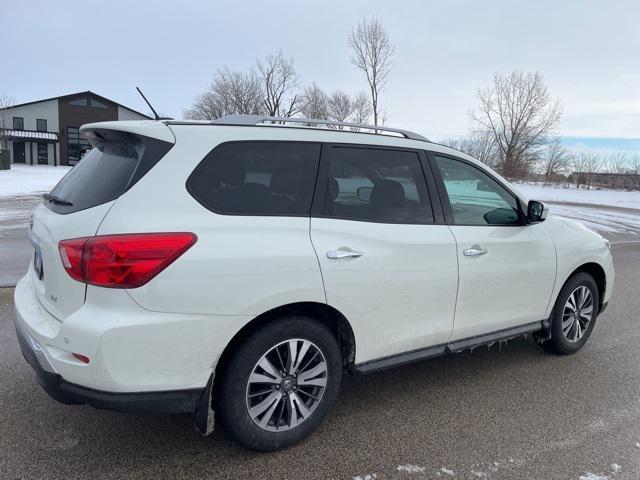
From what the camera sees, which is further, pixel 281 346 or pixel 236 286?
pixel 281 346

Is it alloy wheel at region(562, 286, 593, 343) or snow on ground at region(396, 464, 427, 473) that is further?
alloy wheel at region(562, 286, 593, 343)

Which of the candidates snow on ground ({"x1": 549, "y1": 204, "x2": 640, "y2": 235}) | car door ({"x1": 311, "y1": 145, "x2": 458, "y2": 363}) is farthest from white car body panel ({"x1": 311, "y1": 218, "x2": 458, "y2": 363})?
snow on ground ({"x1": 549, "y1": 204, "x2": 640, "y2": 235})

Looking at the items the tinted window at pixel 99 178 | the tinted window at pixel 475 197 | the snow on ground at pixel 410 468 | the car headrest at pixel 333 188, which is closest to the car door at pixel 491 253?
the tinted window at pixel 475 197

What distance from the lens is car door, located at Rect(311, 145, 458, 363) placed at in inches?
114

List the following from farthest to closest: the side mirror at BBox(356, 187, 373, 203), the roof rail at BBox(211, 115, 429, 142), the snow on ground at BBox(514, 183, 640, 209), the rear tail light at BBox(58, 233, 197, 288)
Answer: the snow on ground at BBox(514, 183, 640, 209) → the side mirror at BBox(356, 187, 373, 203) → the roof rail at BBox(211, 115, 429, 142) → the rear tail light at BBox(58, 233, 197, 288)

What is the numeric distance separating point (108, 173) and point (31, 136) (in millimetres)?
59782

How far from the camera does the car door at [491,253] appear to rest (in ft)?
11.6

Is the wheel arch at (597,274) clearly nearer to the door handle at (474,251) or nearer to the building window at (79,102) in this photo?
the door handle at (474,251)

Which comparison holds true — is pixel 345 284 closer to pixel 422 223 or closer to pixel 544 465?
pixel 422 223

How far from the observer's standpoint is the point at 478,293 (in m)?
3.57

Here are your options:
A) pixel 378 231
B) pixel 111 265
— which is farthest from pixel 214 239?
pixel 378 231

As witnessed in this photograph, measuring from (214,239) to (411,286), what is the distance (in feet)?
4.27

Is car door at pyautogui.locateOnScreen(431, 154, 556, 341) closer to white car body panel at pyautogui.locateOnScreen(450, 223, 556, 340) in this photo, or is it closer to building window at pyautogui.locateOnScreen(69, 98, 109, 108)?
white car body panel at pyautogui.locateOnScreen(450, 223, 556, 340)

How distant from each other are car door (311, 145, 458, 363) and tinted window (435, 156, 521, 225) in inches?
9.9
